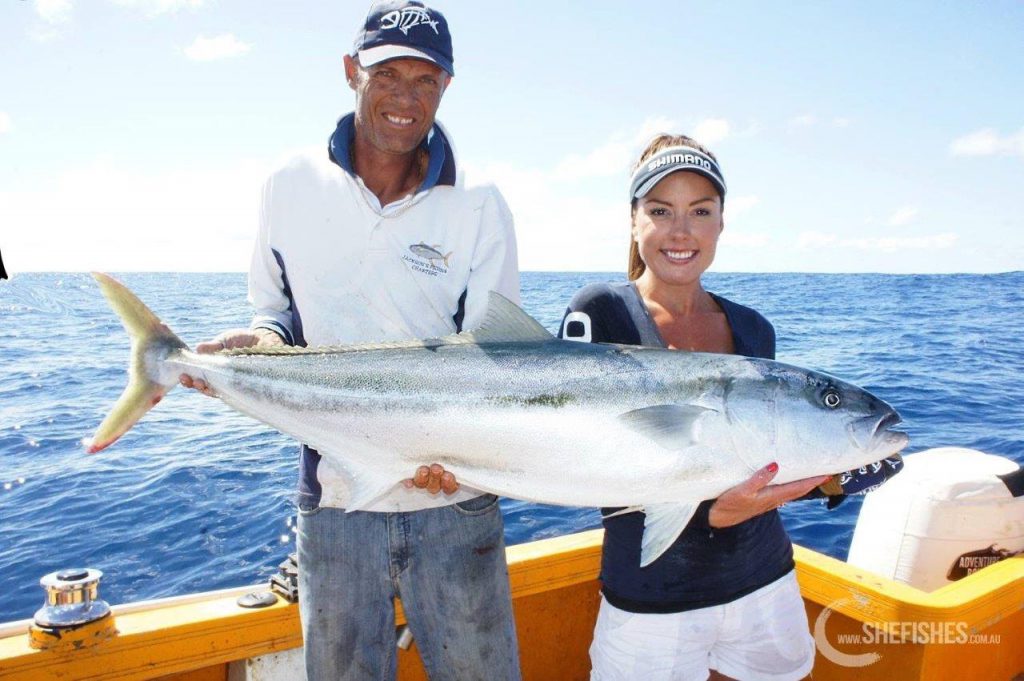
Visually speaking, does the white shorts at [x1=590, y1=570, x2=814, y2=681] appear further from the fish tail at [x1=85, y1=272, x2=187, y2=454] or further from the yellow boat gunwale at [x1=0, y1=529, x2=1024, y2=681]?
the fish tail at [x1=85, y1=272, x2=187, y2=454]

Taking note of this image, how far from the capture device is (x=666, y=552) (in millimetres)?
2928

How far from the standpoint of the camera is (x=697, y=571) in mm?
2900

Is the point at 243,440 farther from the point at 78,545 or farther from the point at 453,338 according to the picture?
the point at 453,338

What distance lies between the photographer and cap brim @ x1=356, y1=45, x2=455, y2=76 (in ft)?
9.56

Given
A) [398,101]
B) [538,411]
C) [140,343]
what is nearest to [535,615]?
[538,411]

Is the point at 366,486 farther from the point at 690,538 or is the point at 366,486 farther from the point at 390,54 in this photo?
the point at 390,54

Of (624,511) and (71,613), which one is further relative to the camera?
(71,613)

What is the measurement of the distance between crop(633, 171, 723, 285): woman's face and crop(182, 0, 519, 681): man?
24.9 inches

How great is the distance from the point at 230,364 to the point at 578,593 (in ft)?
8.06

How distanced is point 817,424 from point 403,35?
2.23 metres

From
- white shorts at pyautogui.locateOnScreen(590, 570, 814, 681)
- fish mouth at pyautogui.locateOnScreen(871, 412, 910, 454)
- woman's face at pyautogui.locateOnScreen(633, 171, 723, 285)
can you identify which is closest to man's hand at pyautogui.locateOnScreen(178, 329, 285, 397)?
woman's face at pyautogui.locateOnScreen(633, 171, 723, 285)

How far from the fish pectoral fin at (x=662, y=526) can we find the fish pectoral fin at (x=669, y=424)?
0.23 metres

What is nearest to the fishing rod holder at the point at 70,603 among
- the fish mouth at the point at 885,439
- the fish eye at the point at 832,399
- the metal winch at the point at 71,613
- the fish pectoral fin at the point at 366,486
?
the metal winch at the point at 71,613

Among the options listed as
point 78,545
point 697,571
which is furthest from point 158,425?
point 697,571
